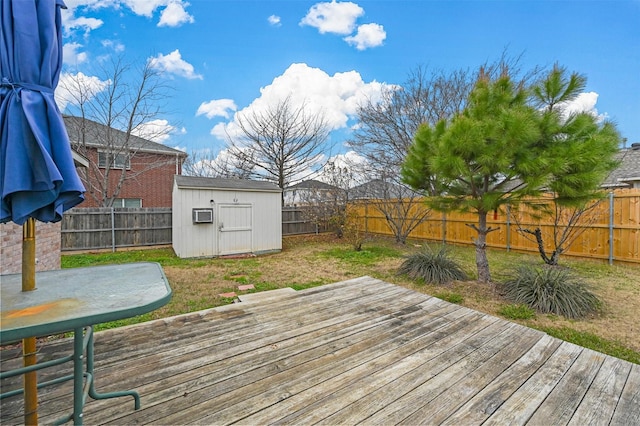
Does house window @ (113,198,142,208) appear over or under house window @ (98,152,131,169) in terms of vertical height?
under

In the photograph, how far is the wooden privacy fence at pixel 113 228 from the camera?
8.82m

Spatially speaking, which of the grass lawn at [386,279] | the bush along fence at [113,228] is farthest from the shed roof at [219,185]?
the grass lawn at [386,279]

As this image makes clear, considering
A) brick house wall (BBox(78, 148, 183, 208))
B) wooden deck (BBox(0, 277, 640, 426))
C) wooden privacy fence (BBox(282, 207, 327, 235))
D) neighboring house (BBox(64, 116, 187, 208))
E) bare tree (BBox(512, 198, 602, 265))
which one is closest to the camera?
wooden deck (BBox(0, 277, 640, 426))

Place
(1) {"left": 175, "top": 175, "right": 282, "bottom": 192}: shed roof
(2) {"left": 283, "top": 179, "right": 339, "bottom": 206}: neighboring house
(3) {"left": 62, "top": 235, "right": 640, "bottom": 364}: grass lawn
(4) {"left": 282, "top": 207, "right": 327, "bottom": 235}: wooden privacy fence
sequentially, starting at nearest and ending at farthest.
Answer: (3) {"left": 62, "top": 235, "right": 640, "bottom": 364}: grass lawn
(1) {"left": 175, "top": 175, "right": 282, "bottom": 192}: shed roof
(2) {"left": 283, "top": 179, "right": 339, "bottom": 206}: neighboring house
(4) {"left": 282, "top": 207, "right": 327, "bottom": 235}: wooden privacy fence

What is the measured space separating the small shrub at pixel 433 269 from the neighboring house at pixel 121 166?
11399mm

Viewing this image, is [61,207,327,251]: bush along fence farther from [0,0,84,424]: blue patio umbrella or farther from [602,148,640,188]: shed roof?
[602,148,640,188]: shed roof

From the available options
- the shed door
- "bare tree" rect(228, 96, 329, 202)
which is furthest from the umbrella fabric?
"bare tree" rect(228, 96, 329, 202)

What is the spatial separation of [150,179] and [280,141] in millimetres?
6742

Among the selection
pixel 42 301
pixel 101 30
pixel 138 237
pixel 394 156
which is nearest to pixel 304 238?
pixel 394 156

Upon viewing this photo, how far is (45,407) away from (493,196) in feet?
18.5

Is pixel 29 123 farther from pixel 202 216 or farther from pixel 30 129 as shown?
pixel 202 216

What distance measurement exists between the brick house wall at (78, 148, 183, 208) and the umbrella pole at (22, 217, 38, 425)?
42.2ft

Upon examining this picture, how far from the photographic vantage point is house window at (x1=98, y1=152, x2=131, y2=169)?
11390mm

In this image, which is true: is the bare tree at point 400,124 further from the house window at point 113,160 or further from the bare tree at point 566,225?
→ the house window at point 113,160
